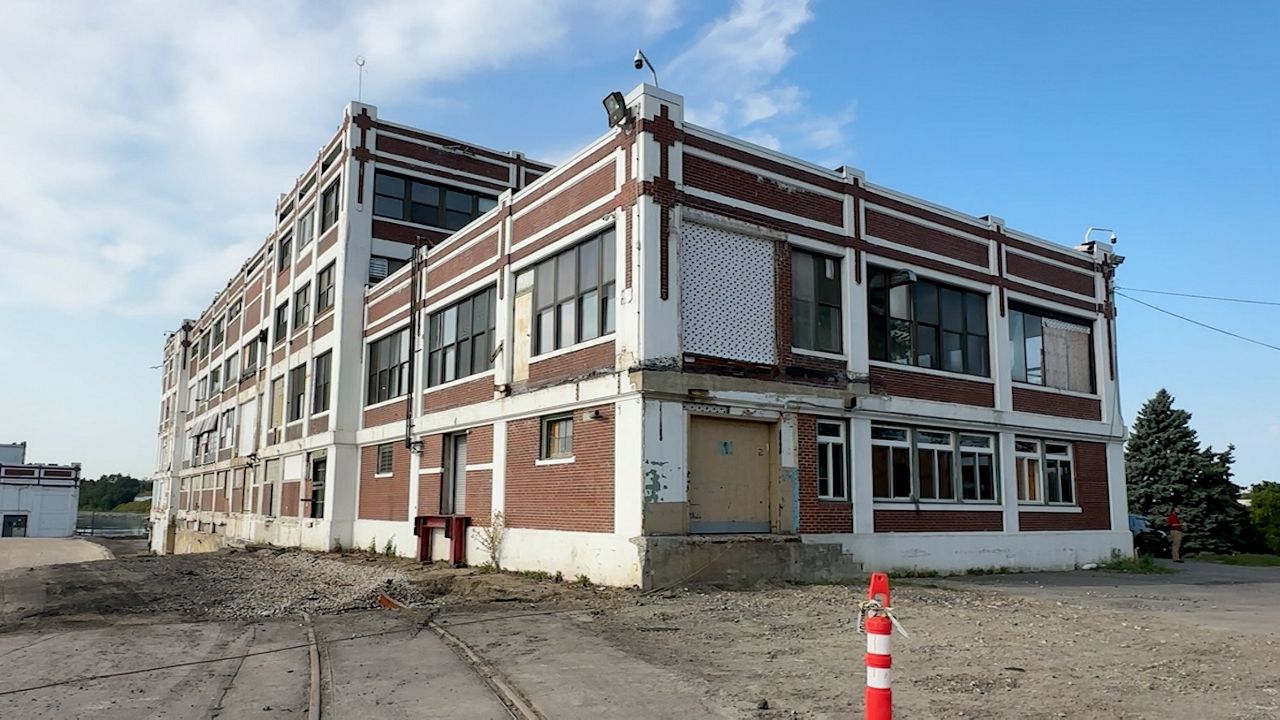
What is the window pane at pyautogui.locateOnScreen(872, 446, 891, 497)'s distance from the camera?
18.7 metres

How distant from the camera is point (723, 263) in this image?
16828 mm

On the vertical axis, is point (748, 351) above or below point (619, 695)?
above

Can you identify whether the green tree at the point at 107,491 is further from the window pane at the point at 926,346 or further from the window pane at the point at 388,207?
the window pane at the point at 926,346

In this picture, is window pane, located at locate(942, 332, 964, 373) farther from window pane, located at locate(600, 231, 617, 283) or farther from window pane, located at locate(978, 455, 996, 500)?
window pane, located at locate(600, 231, 617, 283)

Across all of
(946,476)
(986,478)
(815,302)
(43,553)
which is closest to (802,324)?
(815,302)

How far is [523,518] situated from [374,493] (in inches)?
374

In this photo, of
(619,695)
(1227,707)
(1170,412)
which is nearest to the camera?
(1227,707)

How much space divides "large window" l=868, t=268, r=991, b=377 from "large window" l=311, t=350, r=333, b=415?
Answer: 17881 millimetres

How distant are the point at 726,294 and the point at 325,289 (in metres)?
18.5

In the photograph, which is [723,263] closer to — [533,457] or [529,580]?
[533,457]

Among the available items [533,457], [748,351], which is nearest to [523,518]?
[533,457]

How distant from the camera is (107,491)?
159 meters

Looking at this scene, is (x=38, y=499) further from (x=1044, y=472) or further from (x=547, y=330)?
(x=1044, y=472)

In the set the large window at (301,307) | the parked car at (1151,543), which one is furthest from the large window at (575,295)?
the parked car at (1151,543)
